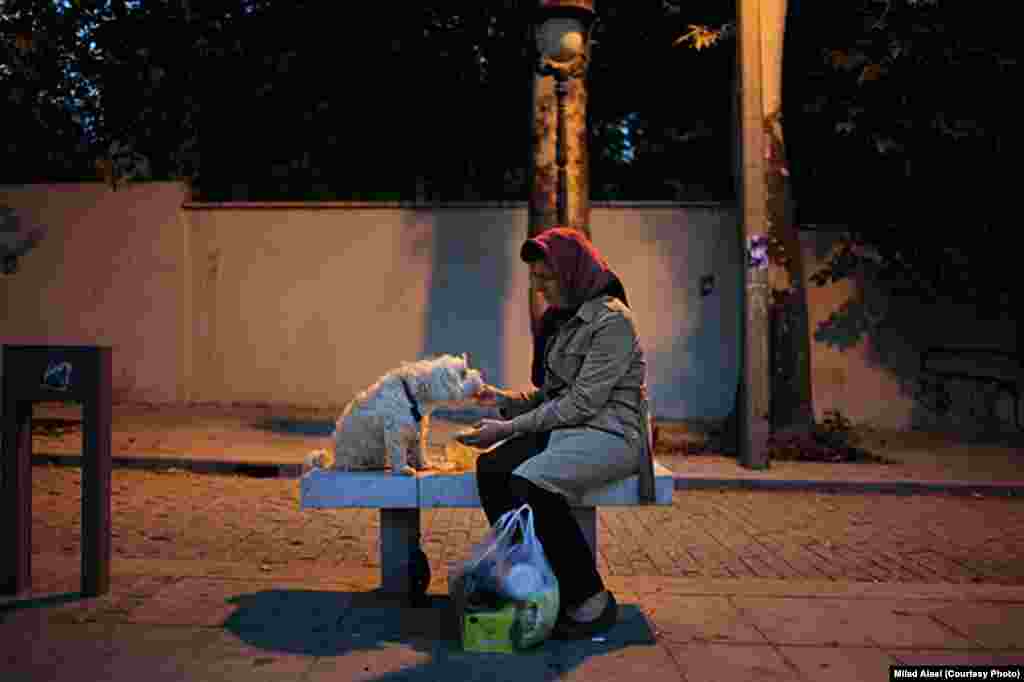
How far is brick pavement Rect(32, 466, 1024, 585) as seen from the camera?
5195 mm

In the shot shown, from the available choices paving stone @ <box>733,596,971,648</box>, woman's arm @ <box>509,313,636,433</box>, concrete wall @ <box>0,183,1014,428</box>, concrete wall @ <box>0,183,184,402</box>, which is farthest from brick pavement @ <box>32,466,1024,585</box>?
concrete wall @ <box>0,183,184,402</box>

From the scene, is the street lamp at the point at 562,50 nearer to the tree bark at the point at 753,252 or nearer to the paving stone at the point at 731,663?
the tree bark at the point at 753,252

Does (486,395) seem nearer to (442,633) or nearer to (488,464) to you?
(488,464)

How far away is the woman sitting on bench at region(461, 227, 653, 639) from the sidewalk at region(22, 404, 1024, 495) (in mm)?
4258

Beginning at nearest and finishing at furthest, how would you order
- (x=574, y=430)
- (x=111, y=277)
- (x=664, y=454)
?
(x=574, y=430) → (x=664, y=454) → (x=111, y=277)

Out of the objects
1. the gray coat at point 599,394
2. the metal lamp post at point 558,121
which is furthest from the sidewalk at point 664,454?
the gray coat at point 599,394

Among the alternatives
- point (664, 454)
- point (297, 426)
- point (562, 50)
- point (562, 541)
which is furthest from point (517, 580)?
point (297, 426)

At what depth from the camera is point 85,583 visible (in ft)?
13.5

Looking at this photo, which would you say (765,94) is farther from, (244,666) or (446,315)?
(244,666)

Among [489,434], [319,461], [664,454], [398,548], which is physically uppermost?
[489,434]

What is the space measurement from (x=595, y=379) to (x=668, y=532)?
9.04 feet

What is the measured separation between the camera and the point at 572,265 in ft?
12.9

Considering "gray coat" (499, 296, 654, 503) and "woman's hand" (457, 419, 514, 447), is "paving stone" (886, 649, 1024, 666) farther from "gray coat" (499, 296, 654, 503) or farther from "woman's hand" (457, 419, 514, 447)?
"woman's hand" (457, 419, 514, 447)

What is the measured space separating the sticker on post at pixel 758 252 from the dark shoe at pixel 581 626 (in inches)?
217
